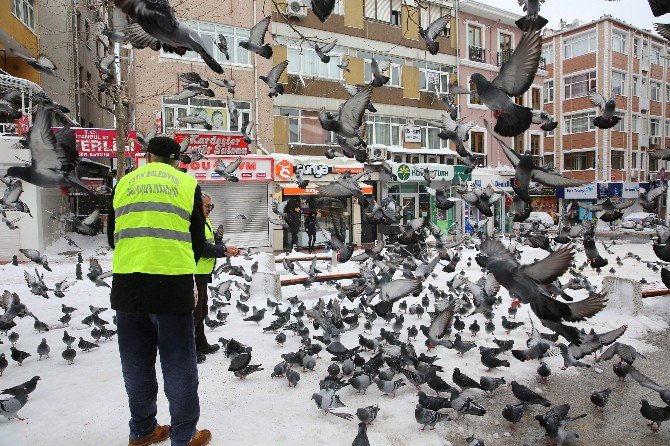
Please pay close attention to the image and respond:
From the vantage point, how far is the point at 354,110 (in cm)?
577

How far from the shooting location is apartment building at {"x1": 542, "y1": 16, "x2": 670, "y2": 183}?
35.3m

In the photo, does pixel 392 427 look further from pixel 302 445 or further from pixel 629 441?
pixel 629 441

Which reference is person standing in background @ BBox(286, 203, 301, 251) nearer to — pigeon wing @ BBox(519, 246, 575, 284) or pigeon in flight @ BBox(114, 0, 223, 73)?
pigeon wing @ BBox(519, 246, 575, 284)

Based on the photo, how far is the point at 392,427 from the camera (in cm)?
378

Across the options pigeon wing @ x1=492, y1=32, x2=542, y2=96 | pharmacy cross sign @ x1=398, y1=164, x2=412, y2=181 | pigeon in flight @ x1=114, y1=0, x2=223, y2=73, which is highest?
pharmacy cross sign @ x1=398, y1=164, x2=412, y2=181

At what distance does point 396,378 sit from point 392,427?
3.36 ft

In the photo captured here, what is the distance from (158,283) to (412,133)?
22.6m

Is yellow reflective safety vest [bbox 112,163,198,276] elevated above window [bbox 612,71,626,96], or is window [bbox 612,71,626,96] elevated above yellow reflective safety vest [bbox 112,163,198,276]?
window [bbox 612,71,626,96]

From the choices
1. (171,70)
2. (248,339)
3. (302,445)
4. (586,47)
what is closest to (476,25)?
(586,47)

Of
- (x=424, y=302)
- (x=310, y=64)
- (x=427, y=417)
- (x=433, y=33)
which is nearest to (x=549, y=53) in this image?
(x=310, y=64)

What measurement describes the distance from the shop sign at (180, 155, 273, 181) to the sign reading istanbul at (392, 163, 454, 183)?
6.45 m

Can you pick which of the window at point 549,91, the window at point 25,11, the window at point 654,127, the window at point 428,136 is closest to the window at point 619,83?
the window at point 549,91

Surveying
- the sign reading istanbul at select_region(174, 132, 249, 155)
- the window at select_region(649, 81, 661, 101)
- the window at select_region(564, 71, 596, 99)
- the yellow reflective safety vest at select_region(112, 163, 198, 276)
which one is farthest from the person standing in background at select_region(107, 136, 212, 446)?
the window at select_region(649, 81, 661, 101)

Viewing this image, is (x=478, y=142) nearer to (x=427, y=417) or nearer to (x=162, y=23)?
(x=427, y=417)
